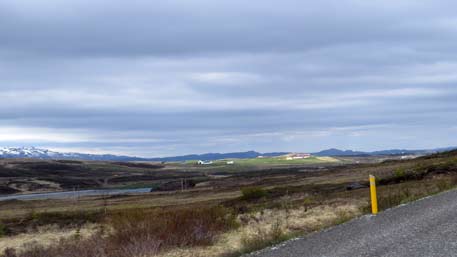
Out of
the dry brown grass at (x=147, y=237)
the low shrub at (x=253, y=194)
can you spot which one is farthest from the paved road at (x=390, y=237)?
the low shrub at (x=253, y=194)

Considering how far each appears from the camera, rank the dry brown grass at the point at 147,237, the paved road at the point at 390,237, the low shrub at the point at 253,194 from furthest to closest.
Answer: the low shrub at the point at 253,194, the dry brown grass at the point at 147,237, the paved road at the point at 390,237

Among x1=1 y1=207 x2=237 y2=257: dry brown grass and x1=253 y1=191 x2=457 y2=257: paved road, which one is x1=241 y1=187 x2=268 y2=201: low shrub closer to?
x1=1 y1=207 x2=237 y2=257: dry brown grass

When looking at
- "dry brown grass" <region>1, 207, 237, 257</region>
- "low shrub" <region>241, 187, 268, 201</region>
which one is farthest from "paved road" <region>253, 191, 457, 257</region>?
"low shrub" <region>241, 187, 268, 201</region>

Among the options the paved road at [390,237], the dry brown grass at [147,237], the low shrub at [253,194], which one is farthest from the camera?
the low shrub at [253,194]

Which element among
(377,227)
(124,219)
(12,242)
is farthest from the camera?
(12,242)

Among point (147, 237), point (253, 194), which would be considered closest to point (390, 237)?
point (147, 237)

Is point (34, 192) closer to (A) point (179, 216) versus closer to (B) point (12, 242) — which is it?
(B) point (12, 242)

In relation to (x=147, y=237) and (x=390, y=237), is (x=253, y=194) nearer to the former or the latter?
(x=147, y=237)

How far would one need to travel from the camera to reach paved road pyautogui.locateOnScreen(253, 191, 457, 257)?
10828 millimetres

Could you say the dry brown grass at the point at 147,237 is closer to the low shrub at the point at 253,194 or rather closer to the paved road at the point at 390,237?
the paved road at the point at 390,237

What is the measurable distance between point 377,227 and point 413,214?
5.75 feet

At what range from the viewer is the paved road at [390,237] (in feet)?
35.5

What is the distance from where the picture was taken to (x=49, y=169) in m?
187

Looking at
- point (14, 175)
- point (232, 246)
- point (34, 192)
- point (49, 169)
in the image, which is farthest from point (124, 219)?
point (49, 169)
